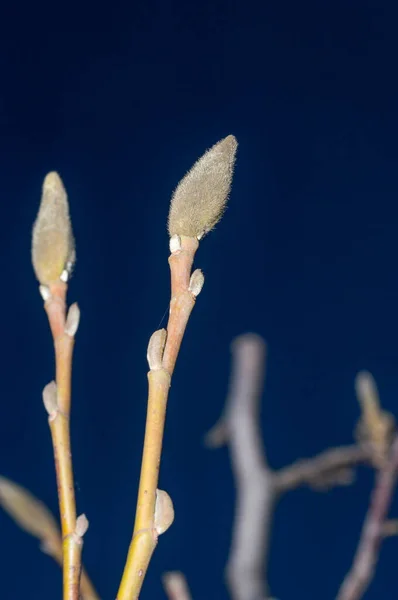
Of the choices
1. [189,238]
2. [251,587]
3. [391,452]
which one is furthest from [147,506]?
[391,452]

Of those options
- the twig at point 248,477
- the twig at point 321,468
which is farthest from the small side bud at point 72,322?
the twig at point 321,468

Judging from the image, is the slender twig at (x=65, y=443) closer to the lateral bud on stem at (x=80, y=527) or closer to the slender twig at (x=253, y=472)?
the lateral bud on stem at (x=80, y=527)

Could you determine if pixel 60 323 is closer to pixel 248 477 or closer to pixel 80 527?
pixel 80 527

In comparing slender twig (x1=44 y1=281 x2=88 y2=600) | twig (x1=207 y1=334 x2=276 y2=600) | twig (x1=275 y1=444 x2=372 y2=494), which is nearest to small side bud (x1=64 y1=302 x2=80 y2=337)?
slender twig (x1=44 y1=281 x2=88 y2=600)

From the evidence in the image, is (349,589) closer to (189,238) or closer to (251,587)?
(251,587)

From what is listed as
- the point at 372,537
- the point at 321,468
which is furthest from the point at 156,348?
the point at 321,468

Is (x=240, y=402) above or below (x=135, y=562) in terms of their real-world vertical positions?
above
